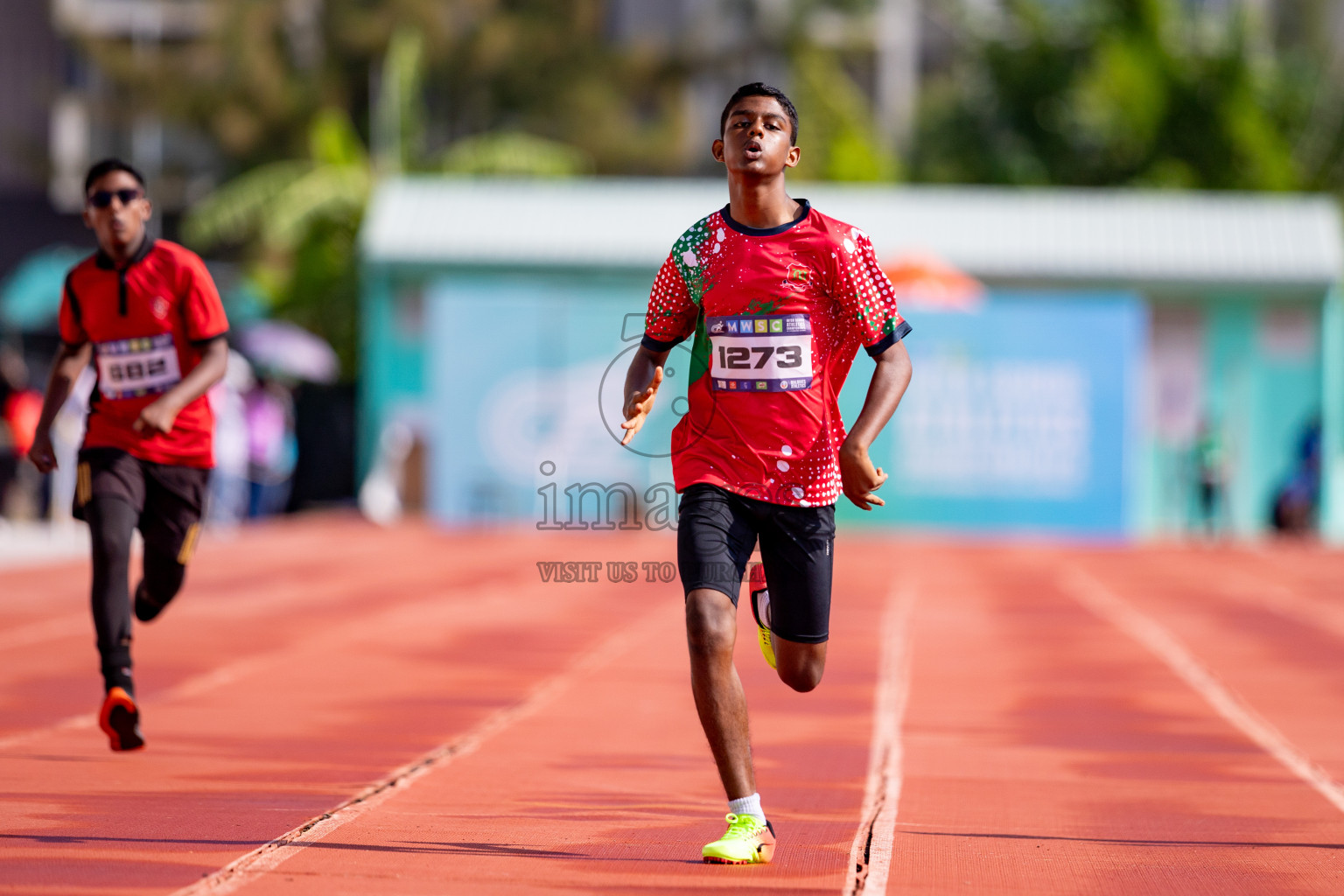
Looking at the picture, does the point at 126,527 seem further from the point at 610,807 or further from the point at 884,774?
the point at 884,774

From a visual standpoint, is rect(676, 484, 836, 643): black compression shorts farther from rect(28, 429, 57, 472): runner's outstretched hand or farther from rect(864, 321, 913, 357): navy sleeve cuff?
rect(28, 429, 57, 472): runner's outstretched hand

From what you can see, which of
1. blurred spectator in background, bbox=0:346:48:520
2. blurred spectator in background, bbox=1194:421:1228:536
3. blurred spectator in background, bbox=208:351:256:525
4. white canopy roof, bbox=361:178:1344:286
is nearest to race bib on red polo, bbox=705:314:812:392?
blurred spectator in background, bbox=0:346:48:520

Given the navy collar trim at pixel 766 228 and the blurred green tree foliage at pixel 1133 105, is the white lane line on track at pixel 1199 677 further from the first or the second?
the blurred green tree foliage at pixel 1133 105

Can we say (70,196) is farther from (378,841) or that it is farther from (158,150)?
(378,841)

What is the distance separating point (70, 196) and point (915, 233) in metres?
25.6

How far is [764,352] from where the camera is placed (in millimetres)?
5199

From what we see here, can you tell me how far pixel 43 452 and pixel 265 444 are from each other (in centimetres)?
1550

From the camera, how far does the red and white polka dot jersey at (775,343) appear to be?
5.20 meters

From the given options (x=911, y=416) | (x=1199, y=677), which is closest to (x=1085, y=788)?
(x=1199, y=677)

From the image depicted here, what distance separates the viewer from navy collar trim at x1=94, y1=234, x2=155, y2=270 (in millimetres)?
7047

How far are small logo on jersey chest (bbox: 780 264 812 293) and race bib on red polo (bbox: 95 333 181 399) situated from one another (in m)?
2.86

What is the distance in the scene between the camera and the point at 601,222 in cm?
2616

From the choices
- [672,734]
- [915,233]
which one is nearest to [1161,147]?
[915,233]

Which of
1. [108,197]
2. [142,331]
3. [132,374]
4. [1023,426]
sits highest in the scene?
[108,197]
